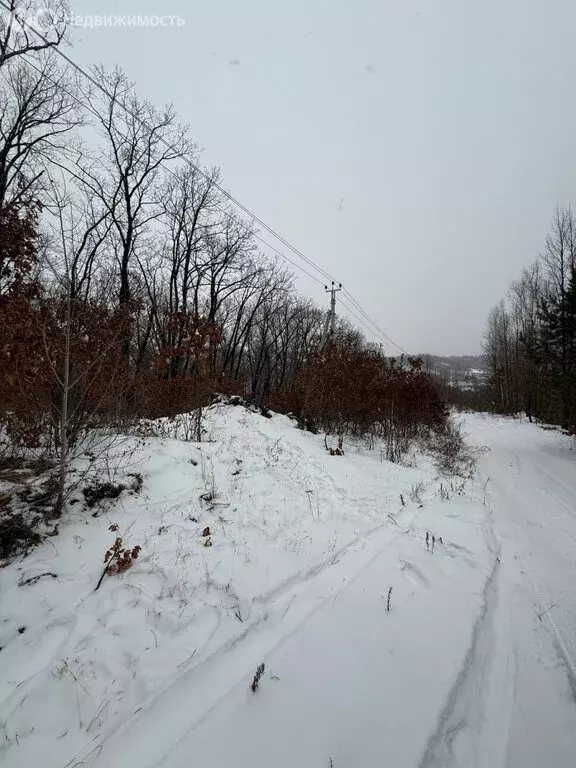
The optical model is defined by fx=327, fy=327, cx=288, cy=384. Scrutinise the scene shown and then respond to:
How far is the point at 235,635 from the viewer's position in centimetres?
266

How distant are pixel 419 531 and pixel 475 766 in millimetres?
3067

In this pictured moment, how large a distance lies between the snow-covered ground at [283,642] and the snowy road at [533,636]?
1 centimetres

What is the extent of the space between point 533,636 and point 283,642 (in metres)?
2.25

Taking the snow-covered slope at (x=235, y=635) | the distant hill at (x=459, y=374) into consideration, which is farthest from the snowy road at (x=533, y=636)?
the distant hill at (x=459, y=374)

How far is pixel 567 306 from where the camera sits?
12586mm

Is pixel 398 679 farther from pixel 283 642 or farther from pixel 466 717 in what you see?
pixel 283 642

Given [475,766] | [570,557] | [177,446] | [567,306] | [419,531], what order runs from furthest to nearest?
1. [567,306]
2. [177,446]
3. [419,531]
4. [570,557]
5. [475,766]

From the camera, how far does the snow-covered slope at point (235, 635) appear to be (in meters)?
1.90

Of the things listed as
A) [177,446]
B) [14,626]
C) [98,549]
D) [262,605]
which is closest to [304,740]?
[262,605]

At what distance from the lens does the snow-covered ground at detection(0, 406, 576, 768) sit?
192 centimetres

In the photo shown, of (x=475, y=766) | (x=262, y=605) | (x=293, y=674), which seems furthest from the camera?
(x=262, y=605)

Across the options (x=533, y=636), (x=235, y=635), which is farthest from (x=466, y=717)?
(x=235, y=635)

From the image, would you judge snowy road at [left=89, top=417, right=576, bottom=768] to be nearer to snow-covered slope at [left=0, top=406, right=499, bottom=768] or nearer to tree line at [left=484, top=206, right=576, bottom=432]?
snow-covered slope at [left=0, top=406, right=499, bottom=768]

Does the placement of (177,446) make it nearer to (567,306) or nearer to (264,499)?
(264,499)
